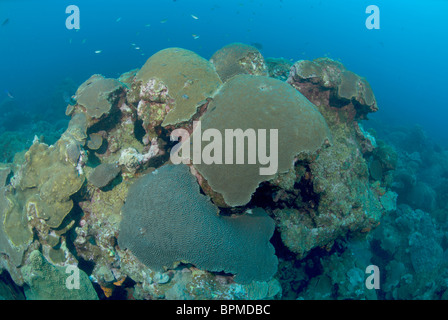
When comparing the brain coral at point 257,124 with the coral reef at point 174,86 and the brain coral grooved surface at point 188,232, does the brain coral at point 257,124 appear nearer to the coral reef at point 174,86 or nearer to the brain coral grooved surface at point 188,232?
the brain coral grooved surface at point 188,232

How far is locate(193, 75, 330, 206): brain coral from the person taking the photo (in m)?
3.57

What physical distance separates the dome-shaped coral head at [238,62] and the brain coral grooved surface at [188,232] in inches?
145

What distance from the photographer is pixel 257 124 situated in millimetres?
3719

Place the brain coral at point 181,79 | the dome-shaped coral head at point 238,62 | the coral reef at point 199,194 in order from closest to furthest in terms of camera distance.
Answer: the coral reef at point 199,194, the brain coral at point 181,79, the dome-shaped coral head at point 238,62

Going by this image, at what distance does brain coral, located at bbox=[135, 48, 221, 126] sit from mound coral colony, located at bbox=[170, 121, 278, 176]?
872 millimetres

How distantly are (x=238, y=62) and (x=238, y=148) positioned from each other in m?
3.92

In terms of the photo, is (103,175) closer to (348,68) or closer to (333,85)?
(333,85)

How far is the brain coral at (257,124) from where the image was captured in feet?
11.7

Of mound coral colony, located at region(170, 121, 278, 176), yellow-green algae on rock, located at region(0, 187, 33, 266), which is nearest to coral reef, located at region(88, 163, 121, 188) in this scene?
yellow-green algae on rock, located at region(0, 187, 33, 266)

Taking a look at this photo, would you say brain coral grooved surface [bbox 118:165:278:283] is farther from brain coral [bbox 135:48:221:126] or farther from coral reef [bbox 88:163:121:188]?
brain coral [bbox 135:48:221:126]

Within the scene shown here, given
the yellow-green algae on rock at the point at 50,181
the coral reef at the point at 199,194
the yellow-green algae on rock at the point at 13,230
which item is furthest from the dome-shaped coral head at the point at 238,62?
the yellow-green algae on rock at the point at 13,230

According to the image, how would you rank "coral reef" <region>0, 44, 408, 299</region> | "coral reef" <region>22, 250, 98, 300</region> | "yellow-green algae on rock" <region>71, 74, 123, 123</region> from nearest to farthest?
"coral reef" <region>0, 44, 408, 299</region> < "coral reef" <region>22, 250, 98, 300</region> < "yellow-green algae on rock" <region>71, 74, 123, 123</region>
